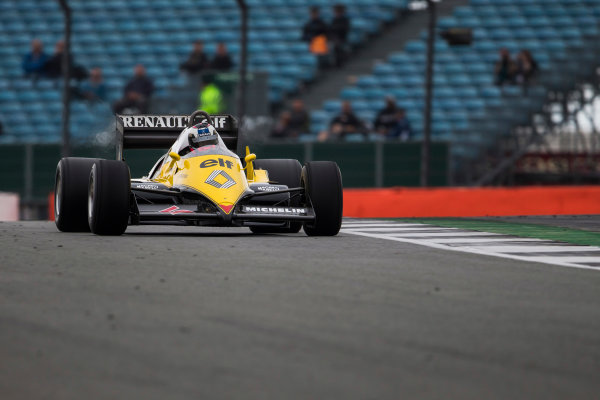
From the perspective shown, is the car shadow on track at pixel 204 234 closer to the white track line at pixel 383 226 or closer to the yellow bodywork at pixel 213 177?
the yellow bodywork at pixel 213 177

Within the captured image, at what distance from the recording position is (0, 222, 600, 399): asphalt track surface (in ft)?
15.8

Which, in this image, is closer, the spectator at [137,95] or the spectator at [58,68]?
the spectator at [137,95]

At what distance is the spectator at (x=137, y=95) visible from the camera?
87.7 ft

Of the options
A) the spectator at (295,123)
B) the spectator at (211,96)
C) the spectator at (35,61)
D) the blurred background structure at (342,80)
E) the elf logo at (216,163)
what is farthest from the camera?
the spectator at (35,61)

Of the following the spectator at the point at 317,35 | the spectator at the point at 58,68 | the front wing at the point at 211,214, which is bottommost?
the front wing at the point at 211,214

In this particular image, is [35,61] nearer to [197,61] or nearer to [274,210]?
[197,61]

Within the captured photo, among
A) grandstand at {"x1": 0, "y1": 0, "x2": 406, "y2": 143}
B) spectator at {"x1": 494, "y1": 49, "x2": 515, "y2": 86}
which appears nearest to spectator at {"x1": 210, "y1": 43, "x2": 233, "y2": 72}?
grandstand at {"x1": 0, "y1": 0, "x2": 406, "y2": 143}

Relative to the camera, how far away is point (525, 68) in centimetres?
2678

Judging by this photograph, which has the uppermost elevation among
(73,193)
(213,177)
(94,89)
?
(94,89)

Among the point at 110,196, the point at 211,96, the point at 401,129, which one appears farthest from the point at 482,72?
the point at 110,196

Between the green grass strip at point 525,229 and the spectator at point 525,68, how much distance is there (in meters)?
10.6

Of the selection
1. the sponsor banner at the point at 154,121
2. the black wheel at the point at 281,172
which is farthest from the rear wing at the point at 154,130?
the black wheel at the point at 281,172

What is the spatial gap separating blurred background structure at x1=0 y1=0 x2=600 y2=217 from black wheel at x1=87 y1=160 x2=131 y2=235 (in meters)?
9.23

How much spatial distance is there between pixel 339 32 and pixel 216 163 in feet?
55.7
